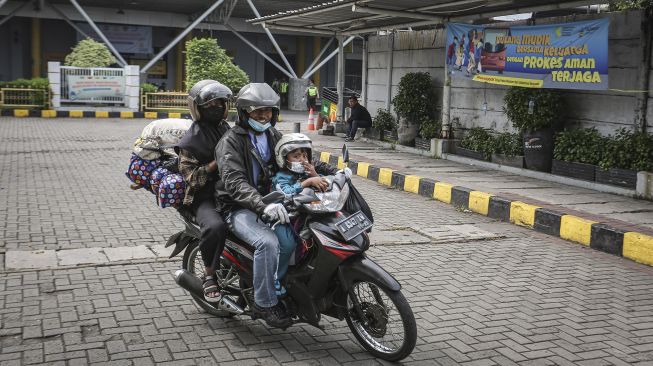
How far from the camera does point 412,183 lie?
1097 centimetres

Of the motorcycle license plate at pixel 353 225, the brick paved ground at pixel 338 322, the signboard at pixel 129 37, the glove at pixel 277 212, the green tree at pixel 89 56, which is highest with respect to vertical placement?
the signboard at pixel 129 37

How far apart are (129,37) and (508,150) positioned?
23.9m

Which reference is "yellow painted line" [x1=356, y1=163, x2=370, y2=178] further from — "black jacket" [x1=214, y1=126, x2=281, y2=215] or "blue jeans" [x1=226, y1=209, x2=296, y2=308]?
"blue jeans" [x1=226, y1=209, x2=296, y2=308]

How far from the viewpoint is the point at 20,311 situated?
479cm

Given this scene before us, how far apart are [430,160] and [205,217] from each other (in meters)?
9.69

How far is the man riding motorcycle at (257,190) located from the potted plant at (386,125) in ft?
39.4

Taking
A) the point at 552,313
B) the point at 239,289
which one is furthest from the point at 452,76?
the point at 239,289

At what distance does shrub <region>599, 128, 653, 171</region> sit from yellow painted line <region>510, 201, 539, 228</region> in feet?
6.25

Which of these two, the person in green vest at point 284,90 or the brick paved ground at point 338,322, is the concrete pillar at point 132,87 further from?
the brick paved ground at point 338,322

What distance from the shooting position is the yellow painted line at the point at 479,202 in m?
9.20

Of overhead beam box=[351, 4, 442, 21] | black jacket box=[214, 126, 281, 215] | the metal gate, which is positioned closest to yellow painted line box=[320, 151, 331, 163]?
overhead beam box=[351, 4, 442, 21]

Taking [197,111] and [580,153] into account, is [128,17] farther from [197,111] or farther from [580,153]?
[197,111]

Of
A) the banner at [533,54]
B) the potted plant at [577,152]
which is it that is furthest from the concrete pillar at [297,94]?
the potted plant at [577,152]

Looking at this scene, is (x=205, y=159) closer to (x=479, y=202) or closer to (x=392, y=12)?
(x=479, y=202)
